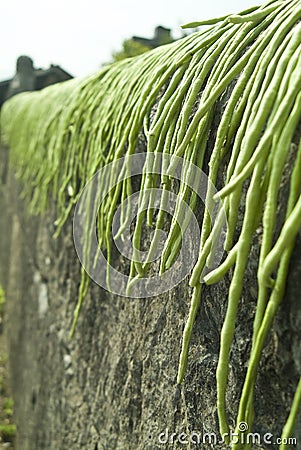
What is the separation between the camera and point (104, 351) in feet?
4.33

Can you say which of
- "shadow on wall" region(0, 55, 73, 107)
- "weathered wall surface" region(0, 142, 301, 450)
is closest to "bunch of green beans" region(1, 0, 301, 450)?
"weathered wall surface" region(0, 142, 301, 450)

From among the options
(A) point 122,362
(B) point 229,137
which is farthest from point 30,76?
(B) point 229,137

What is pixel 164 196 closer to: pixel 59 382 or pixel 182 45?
pixel 182 45

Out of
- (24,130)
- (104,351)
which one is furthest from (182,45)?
(24,130)

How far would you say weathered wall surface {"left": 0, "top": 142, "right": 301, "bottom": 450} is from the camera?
0.64 metres

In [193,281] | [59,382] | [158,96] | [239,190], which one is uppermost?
[158,96]

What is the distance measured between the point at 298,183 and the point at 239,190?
8 cm

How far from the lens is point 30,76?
5727 millimetres

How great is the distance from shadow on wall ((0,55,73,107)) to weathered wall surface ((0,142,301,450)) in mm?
3420

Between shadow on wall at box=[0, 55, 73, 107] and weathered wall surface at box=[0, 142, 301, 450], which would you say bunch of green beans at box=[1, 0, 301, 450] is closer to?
weathered wall surface at box=[0, 142, 301, 450]

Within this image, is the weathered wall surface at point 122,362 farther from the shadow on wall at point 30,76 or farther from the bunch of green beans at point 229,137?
the shadow on wall at point 30,76

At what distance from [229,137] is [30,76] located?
541 centimetres

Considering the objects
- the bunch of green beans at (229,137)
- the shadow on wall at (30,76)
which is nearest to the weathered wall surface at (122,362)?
the bunch of green beans at (229,137)

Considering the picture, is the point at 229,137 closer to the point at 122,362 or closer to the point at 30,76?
the point at 122,362
